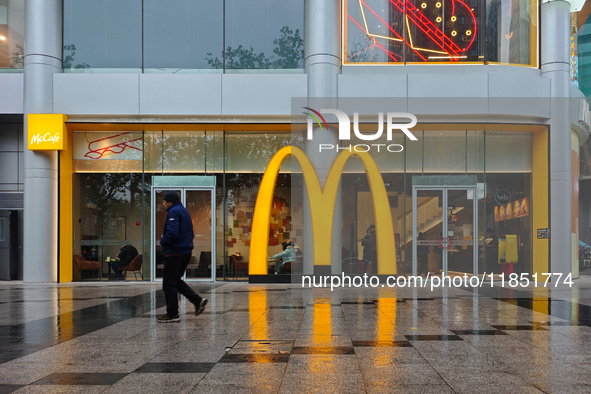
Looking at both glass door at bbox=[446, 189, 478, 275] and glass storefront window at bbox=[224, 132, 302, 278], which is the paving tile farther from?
glass door at bbox=[446, 189, 478, 275]

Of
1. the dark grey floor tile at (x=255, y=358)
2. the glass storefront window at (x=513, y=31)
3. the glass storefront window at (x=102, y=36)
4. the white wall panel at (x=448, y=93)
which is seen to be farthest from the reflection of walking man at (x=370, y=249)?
the dark grey floor tile at (x=255, y=358)

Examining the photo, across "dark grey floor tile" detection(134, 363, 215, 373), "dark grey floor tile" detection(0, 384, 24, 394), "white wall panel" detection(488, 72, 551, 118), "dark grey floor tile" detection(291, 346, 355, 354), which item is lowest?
"dark grey floor tile" detection(291, 346, 355, 354)

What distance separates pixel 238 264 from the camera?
18.7 metres

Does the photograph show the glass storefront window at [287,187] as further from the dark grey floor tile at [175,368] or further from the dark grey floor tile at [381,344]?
the dark grey floor tile at [175,368]

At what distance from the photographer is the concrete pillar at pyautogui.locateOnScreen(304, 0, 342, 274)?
17906 mm

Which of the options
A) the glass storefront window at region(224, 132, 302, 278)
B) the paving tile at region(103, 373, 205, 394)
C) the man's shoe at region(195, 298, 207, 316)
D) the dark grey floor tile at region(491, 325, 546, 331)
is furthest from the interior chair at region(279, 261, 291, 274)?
the paving tile at region(103, 373, 205, 394)

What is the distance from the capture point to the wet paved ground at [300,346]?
5148 mm

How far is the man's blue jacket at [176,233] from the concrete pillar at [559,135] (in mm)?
13025

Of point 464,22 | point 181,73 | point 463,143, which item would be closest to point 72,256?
point 181,73

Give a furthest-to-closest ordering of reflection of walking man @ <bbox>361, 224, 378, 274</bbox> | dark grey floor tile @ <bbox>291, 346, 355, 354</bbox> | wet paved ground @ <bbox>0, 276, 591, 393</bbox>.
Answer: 1. reflection of walking man @ <bbox>361, 224, 378, 274</bbox>
2. dark grey floor tile @ <bbox>291, 346, 355, 354</bbox>
3. wet paved ground @ <bbox>0, 276, 591, 393</bbox>

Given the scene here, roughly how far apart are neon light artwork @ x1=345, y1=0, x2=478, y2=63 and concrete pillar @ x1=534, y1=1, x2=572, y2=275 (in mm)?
2272

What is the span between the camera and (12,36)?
18.8 m

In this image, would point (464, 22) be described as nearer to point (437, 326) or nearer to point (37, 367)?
point (437, 326)

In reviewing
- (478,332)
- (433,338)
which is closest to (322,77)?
(478,332)
